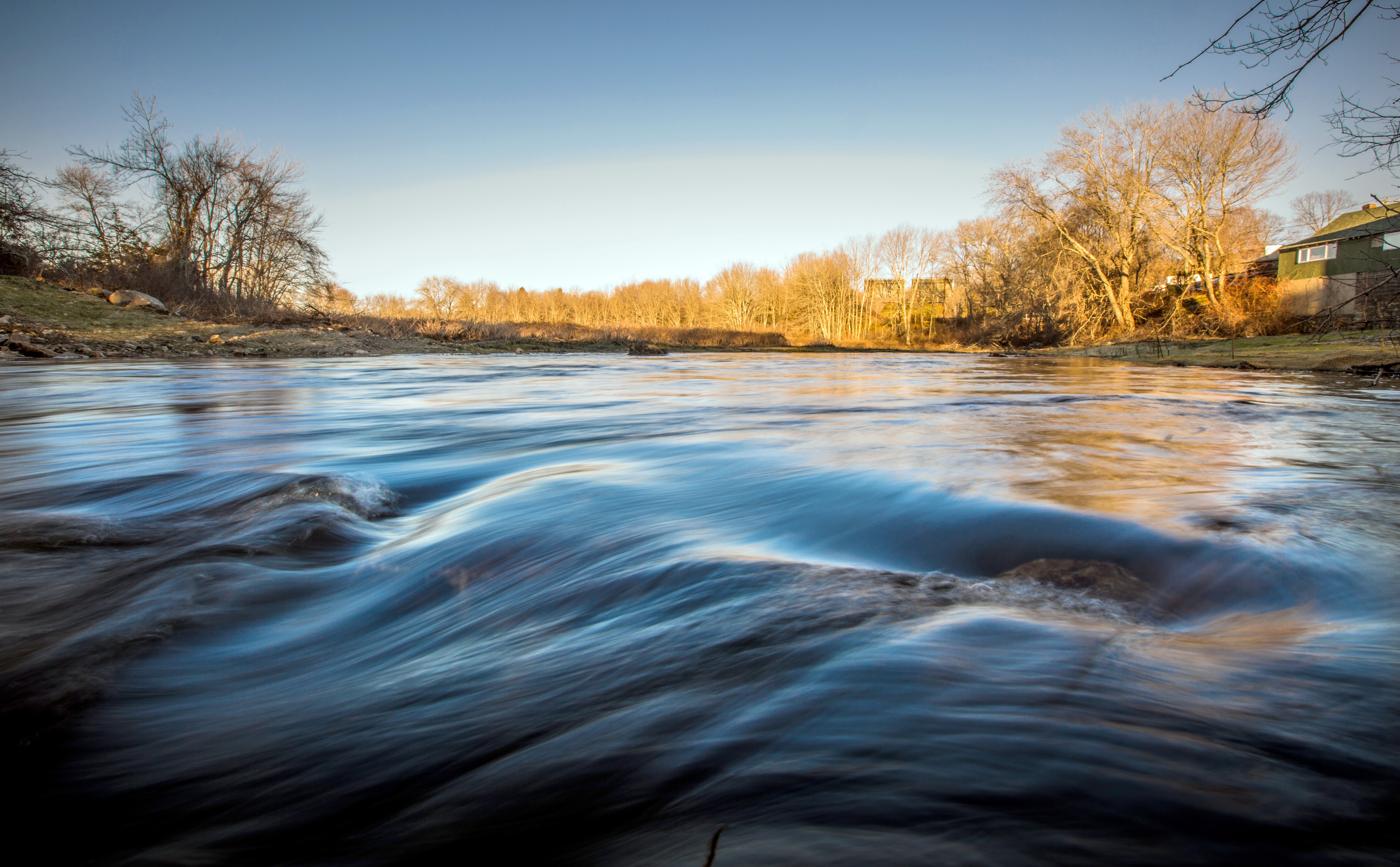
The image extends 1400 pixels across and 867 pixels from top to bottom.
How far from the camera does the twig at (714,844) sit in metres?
0.95

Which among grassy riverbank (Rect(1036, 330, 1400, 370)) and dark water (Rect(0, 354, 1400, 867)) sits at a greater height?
grassy riverbank (Rect(1036, 330, 1400, 370))

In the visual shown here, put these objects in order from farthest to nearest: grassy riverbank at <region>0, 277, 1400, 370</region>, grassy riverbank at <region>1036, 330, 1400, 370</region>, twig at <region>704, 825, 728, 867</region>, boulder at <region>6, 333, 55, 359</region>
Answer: boulder at <region>6, 333, 55, 359</region>, grassy riverbank at <region>0, 277, 1400, 370</region>, grassy riverbank at <region>1036, 330, 1400, 370</region>, twig at <region>704, 825, 728, 867</region>

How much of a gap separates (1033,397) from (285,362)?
65.2 ft

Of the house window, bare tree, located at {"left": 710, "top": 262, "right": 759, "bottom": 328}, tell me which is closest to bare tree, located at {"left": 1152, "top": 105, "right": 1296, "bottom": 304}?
the house window

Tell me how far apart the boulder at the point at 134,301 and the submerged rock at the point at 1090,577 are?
27.2m

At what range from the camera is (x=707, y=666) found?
5.36 feet

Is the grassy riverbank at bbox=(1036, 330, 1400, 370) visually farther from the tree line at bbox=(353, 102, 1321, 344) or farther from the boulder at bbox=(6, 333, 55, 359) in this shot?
the boulder at bbox=(6, 333, 55, 359)

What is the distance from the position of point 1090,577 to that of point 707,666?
1.42 meters

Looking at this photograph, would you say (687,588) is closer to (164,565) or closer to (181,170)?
(164,565)

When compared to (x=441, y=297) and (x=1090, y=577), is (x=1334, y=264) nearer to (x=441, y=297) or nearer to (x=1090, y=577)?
(x=1090, y=577)

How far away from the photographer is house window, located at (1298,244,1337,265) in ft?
140

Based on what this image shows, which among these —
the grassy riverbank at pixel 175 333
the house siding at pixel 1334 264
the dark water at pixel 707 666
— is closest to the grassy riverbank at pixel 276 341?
the grassy riverbank at pixel 175 333

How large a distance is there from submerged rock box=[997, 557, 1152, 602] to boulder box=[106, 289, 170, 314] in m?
27.2

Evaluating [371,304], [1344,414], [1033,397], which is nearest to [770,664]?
[1344,414]
